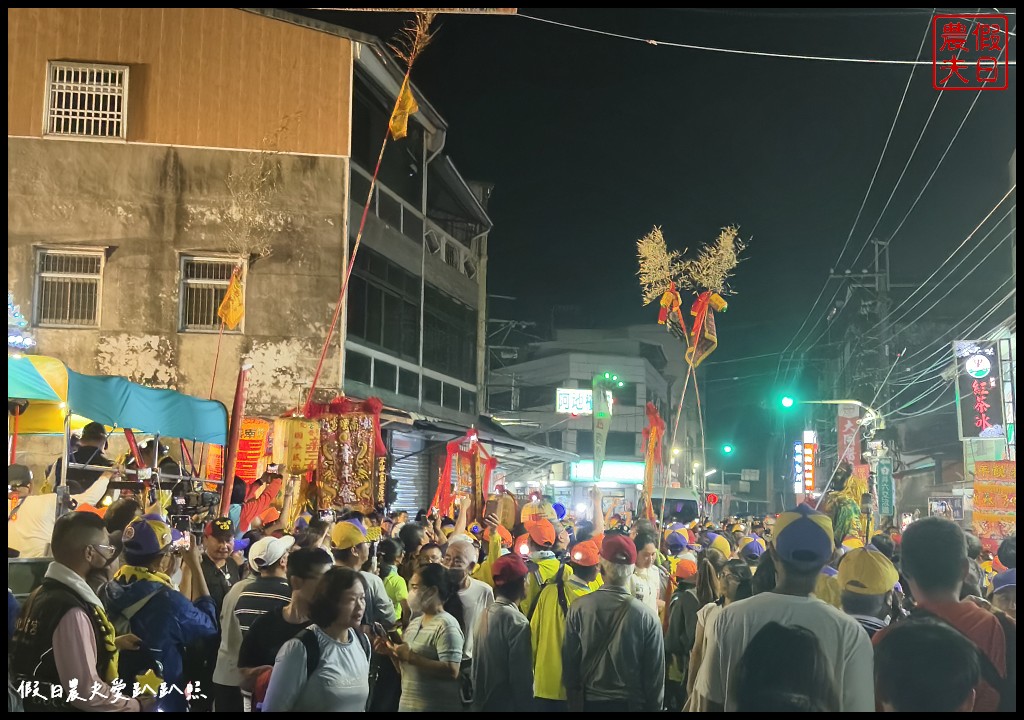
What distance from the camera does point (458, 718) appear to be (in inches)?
203

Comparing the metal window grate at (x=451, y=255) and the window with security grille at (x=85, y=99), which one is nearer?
the window with security grille at (x=85, y=99)

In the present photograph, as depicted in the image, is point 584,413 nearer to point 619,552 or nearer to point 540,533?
point 540,533

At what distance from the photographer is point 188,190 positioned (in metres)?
12.9

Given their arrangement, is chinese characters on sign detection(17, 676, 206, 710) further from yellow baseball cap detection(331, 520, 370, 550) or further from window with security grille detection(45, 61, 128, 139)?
window with security grille detection(45, 61, 128, 139)

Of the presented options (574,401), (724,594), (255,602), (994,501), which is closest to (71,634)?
(255,602)

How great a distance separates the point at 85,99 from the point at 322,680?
11.1 metres

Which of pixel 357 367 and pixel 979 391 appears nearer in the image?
pixel 357 367

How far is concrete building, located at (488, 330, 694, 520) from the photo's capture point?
46031 mm

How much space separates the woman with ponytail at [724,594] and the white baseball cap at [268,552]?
293cm

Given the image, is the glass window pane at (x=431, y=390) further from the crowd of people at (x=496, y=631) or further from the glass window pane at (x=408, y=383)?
the crowd of people at (x=496, y=631)

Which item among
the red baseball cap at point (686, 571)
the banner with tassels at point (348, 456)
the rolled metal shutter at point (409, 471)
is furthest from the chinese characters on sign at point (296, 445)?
the rolled metal shutter at point (409, 471)

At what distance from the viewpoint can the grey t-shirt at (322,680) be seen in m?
4.21

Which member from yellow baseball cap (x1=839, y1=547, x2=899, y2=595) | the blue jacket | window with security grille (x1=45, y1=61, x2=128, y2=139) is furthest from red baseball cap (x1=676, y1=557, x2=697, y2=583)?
window with security grille (x1=45, y1=61, x2=128, y2=139)

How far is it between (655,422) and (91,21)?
1087 centimetres
